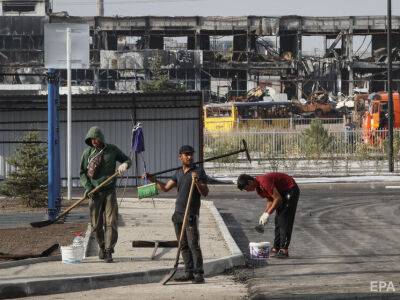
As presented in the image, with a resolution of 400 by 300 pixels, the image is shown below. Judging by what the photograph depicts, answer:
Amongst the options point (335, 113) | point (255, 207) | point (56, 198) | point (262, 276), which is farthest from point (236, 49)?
point (262, 276)

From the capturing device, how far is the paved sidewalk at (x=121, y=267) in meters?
10.7

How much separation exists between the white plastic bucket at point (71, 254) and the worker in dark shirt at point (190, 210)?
1.53 m

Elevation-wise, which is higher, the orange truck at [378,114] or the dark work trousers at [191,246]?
the orange truck at [378,114]

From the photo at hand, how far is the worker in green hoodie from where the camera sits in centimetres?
1270

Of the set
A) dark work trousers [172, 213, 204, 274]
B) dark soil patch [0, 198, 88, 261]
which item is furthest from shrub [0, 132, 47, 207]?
dark work trousers [172, 213, 204, 274]

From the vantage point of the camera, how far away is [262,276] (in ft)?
38.9

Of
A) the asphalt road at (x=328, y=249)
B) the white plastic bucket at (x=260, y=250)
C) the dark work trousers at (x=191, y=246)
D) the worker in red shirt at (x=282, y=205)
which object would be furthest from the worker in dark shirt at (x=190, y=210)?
the worker in red shirt at (x=282, y=205)

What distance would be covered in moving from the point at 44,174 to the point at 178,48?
234 feet

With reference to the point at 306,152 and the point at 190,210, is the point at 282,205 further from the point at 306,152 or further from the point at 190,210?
the point at 306,152

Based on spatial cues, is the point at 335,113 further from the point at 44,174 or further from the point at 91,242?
the point at 91,242

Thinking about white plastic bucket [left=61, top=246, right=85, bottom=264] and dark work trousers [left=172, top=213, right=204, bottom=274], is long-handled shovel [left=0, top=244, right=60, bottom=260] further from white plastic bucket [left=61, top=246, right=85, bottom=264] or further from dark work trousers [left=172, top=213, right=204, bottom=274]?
dark work trousers [left=172, top=213, right=204, bottom=274]

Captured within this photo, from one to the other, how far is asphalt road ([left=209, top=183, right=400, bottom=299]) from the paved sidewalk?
416 millimetres

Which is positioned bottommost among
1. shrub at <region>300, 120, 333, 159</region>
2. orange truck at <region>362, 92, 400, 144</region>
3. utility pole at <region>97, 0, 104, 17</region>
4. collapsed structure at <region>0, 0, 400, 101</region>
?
shrub at <region>300, 120, 333, 159</region>

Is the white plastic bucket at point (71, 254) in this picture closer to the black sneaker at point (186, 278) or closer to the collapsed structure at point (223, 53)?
the black sneaker at point (186, 278)
